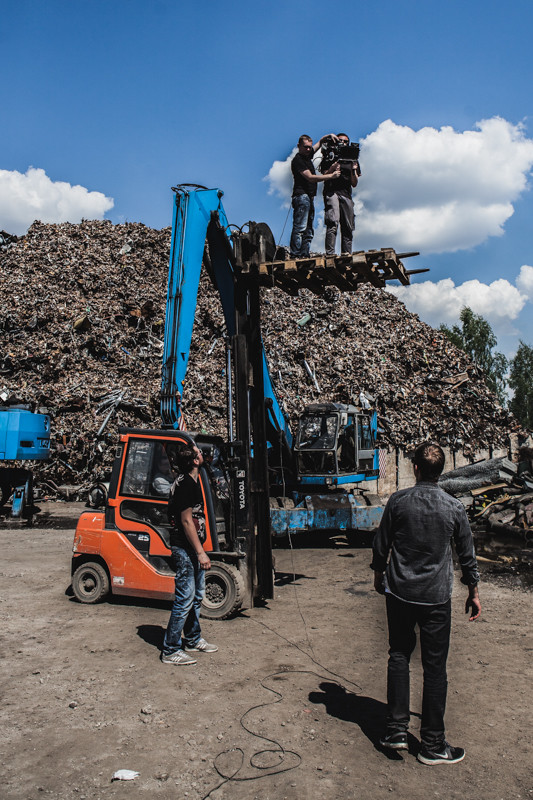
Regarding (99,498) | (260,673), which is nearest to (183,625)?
(260,673)

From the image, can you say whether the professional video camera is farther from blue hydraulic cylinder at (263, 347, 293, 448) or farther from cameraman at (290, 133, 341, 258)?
blue hydraulic cylinder at (263, 347, 293, 448)

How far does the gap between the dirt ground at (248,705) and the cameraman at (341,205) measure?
14.5ft

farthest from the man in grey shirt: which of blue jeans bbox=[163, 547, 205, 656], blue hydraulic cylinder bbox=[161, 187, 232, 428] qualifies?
blue hydraulic cylinder bbox=[161, 187, 232, 428]

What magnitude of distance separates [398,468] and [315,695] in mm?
12674

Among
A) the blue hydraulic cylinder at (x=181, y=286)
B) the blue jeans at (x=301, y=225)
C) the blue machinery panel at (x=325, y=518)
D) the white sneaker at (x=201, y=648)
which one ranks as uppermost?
the blue jeans at (x=301, y=225)

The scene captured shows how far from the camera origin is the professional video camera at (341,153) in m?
7.39

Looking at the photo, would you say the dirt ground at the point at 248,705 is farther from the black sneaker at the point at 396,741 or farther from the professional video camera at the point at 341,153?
the professional video camera at the point at 341,153

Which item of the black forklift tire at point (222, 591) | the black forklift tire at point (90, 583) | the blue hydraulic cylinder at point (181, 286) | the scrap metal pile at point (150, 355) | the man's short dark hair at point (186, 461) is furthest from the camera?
the scrap metal pile at point (150, 355)

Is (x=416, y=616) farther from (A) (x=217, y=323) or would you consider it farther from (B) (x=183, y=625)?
(A) (x=217, y=323)

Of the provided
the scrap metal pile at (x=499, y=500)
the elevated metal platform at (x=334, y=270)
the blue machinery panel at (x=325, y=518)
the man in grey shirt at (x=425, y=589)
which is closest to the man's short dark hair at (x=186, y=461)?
the man in grey shirt at (x=425, y=589)

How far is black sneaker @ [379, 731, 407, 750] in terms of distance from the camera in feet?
11.0

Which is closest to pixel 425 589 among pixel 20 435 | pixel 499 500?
pixel 499 500

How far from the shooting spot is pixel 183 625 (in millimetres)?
4875

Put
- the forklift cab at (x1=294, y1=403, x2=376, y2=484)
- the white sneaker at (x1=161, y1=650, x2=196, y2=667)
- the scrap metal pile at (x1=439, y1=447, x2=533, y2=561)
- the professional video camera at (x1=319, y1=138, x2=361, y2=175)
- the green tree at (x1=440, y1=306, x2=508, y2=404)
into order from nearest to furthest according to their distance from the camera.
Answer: the white sneaker at (x1=161, y1=650, x2=196, y2=667), the professional video camera at (x1=319, y1=138, x2=361, y2=175), the forklift cab at (x1=294, y1=403, x2=376, y2=484), the scrap metal pile at (x1=439, y1=447, x2=533, y2=561), the green tree at (x1=440, y1=306, x2=508, y2=404)
